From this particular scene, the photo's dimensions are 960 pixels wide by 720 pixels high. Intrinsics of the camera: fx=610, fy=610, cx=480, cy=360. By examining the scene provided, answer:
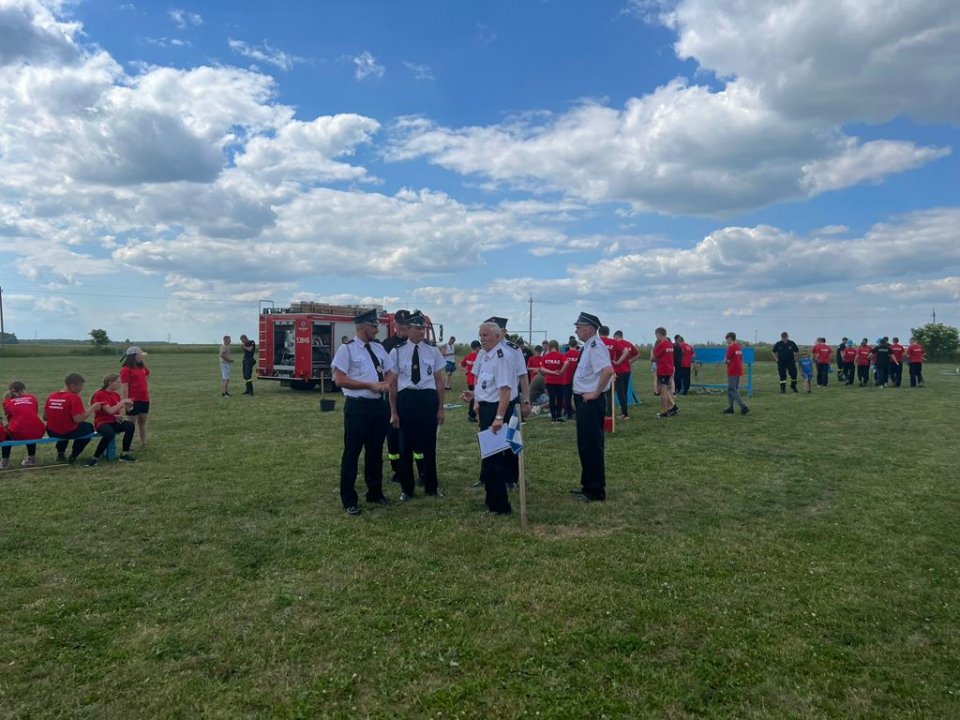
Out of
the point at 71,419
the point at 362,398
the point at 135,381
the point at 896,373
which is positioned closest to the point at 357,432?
the point at 362,398

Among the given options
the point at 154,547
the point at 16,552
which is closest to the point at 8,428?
the point at 16,552

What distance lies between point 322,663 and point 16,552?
3571mm

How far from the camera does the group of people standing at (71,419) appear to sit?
8703 millimetres

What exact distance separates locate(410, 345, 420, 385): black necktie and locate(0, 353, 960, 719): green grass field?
142cm

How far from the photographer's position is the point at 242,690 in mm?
3320

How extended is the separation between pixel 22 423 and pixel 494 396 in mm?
6899

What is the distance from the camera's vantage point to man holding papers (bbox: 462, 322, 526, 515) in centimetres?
640

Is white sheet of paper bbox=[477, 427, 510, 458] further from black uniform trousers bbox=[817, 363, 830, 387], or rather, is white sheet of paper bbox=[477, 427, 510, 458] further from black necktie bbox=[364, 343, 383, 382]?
black uniform trousers bbox=[817, 363, 830, 387]

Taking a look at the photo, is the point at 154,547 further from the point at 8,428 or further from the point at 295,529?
the point at 8,428

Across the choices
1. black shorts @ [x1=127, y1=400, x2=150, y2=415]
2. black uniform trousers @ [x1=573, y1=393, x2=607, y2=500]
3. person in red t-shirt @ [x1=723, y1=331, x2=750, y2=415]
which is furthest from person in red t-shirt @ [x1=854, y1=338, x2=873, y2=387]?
black shorts @ [x1=127, y1=400, x2=150, y2=415]

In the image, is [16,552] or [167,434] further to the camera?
[167,434]

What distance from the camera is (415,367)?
6.84 m

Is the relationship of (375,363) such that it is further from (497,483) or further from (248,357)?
(248,357)

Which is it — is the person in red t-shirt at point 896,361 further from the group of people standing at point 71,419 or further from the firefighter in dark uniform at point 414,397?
the group of people standing at point 71,419
